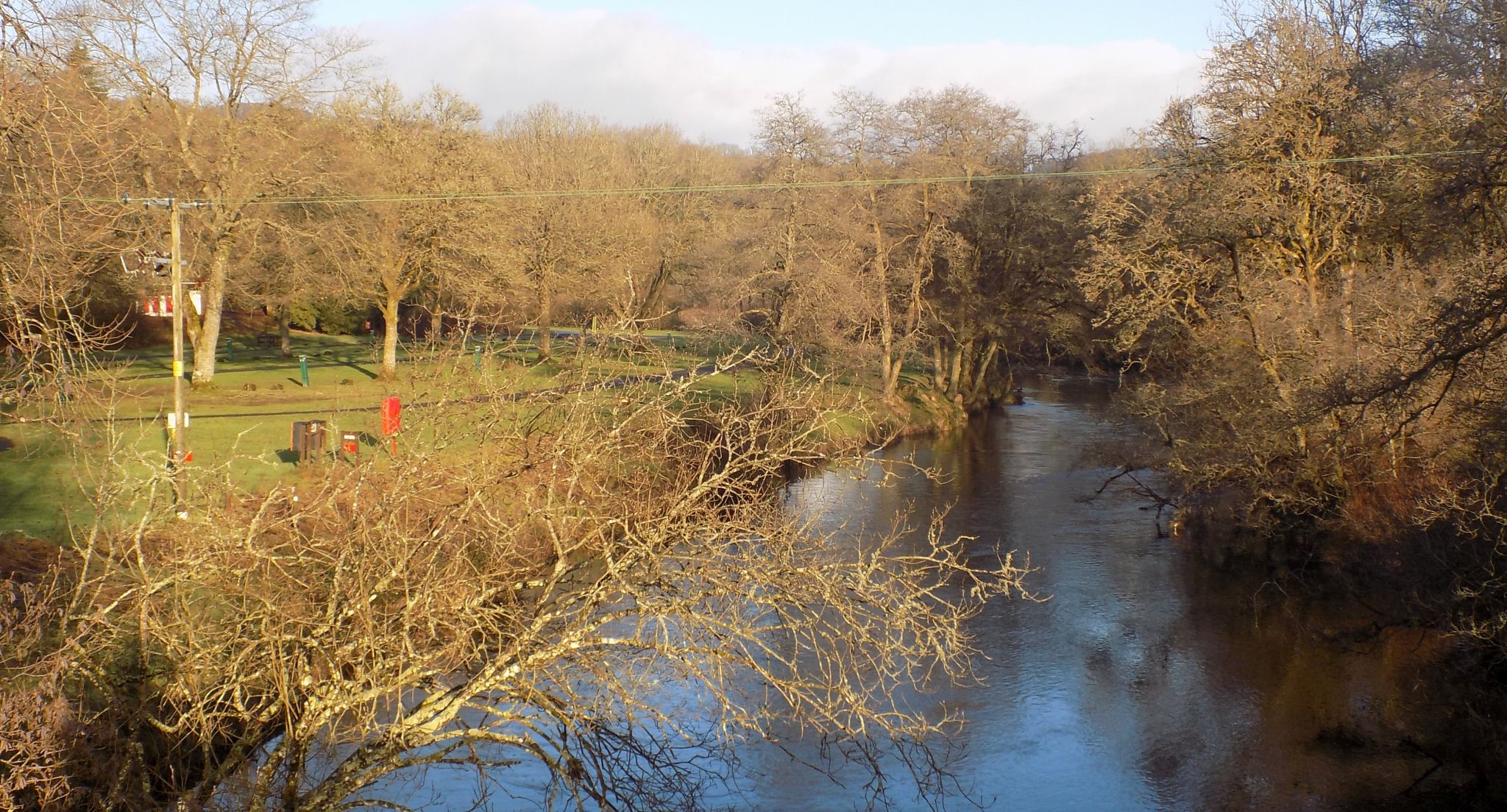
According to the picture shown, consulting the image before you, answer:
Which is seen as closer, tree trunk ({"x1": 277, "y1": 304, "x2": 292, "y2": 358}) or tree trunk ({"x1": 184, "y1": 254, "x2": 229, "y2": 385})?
tree trunk ({"x1": 184, "y1": 254, "x2": 229, "y2": 385})

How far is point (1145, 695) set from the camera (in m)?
14.6

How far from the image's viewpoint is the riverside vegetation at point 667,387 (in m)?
7.86

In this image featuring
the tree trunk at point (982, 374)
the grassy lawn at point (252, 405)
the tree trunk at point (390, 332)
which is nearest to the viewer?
the grassy lawn at point (252, 405)

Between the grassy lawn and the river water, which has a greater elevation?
the grassy lawn

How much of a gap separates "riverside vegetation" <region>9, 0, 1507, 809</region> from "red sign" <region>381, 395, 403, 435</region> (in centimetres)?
35

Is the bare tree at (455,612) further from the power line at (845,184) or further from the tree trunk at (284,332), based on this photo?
the tree trunk at (284,332)

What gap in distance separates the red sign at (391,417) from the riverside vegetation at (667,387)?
348mm

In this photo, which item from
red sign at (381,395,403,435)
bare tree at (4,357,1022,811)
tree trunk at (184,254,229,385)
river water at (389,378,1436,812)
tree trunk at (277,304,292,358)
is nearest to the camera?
bare tree at (4,357,1022,811)

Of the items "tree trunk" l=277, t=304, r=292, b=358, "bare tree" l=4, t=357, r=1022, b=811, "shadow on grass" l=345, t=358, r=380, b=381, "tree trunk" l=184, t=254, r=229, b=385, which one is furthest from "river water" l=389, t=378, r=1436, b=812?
"tree trunk" l=277, t=304, r=292, b=358

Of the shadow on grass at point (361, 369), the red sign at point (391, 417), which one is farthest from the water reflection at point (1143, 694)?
the shadow on grass at point (361, 369)

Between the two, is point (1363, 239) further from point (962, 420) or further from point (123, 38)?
point (123, 38)

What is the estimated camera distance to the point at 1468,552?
13.7 meters

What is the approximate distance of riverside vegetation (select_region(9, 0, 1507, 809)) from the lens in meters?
7.86

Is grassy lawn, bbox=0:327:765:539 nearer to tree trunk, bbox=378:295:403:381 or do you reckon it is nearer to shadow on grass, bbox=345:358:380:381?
shadow on grass, bbox=345:358:380:381
